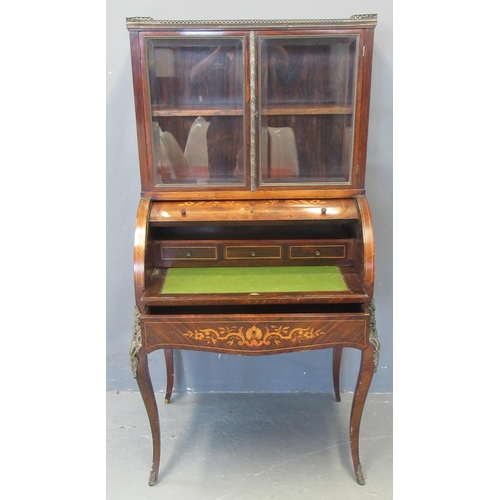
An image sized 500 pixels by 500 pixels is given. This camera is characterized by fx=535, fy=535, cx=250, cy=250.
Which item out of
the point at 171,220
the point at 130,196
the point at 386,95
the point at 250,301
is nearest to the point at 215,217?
the point at 171,220

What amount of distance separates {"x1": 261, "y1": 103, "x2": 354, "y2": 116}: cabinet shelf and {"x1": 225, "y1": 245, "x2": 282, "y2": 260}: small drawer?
540 millimetres

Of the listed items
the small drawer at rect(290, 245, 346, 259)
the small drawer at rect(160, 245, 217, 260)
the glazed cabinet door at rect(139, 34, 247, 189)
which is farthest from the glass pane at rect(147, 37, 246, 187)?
the small drawer at rect(290, 245, 346, 259)

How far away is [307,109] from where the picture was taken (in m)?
2.11

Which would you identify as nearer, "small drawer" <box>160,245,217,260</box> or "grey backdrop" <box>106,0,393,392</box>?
"small drawer" <box>160,245,217,260</box>

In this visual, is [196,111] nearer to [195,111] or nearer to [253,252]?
[195,111]

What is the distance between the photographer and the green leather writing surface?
201 centimetres

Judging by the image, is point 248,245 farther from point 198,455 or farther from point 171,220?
point 198,455

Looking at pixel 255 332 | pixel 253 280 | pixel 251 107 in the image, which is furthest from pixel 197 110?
pixel 255 332

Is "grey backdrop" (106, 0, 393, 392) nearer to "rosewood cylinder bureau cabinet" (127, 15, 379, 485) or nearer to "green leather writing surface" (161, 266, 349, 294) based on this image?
"rosewood cylinder bureau cabinet" (127, 15, 379, 485)

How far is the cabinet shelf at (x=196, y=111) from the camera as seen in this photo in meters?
2.08

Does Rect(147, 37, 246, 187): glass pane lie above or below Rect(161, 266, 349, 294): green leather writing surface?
above

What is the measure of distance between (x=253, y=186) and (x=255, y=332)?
0.58 m

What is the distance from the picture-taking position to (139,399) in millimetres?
2703

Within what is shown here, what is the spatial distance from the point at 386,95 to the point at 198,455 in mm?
1786
